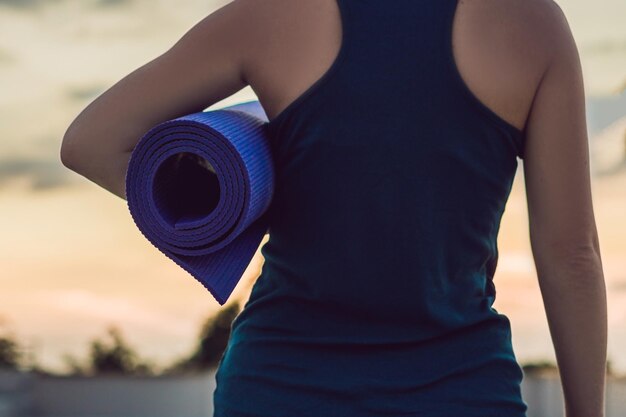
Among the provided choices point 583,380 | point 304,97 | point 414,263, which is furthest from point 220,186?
point 583,380

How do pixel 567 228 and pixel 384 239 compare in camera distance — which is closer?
pixel 384 239

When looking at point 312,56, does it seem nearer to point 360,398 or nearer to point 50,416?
point 360,398

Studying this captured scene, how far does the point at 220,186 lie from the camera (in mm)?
1509

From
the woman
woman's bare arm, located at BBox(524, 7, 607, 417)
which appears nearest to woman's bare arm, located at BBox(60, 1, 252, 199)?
the woman

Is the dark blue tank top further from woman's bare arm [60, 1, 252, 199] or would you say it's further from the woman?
woman's bare arm [60, 1, 252, 199]

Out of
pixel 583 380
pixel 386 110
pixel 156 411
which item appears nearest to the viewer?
pixel 386 110

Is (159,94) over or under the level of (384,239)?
over

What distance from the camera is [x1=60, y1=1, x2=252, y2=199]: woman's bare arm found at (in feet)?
4.99

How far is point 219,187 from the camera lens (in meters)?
1.62

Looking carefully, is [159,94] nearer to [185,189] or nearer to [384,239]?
[185,189]

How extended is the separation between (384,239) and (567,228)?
320 mm

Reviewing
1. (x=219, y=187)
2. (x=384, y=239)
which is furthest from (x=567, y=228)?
(x=219, y=187)

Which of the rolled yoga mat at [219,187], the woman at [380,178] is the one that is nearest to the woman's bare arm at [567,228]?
the woman at [380,178]

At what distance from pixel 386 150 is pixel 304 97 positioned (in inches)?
4.9
